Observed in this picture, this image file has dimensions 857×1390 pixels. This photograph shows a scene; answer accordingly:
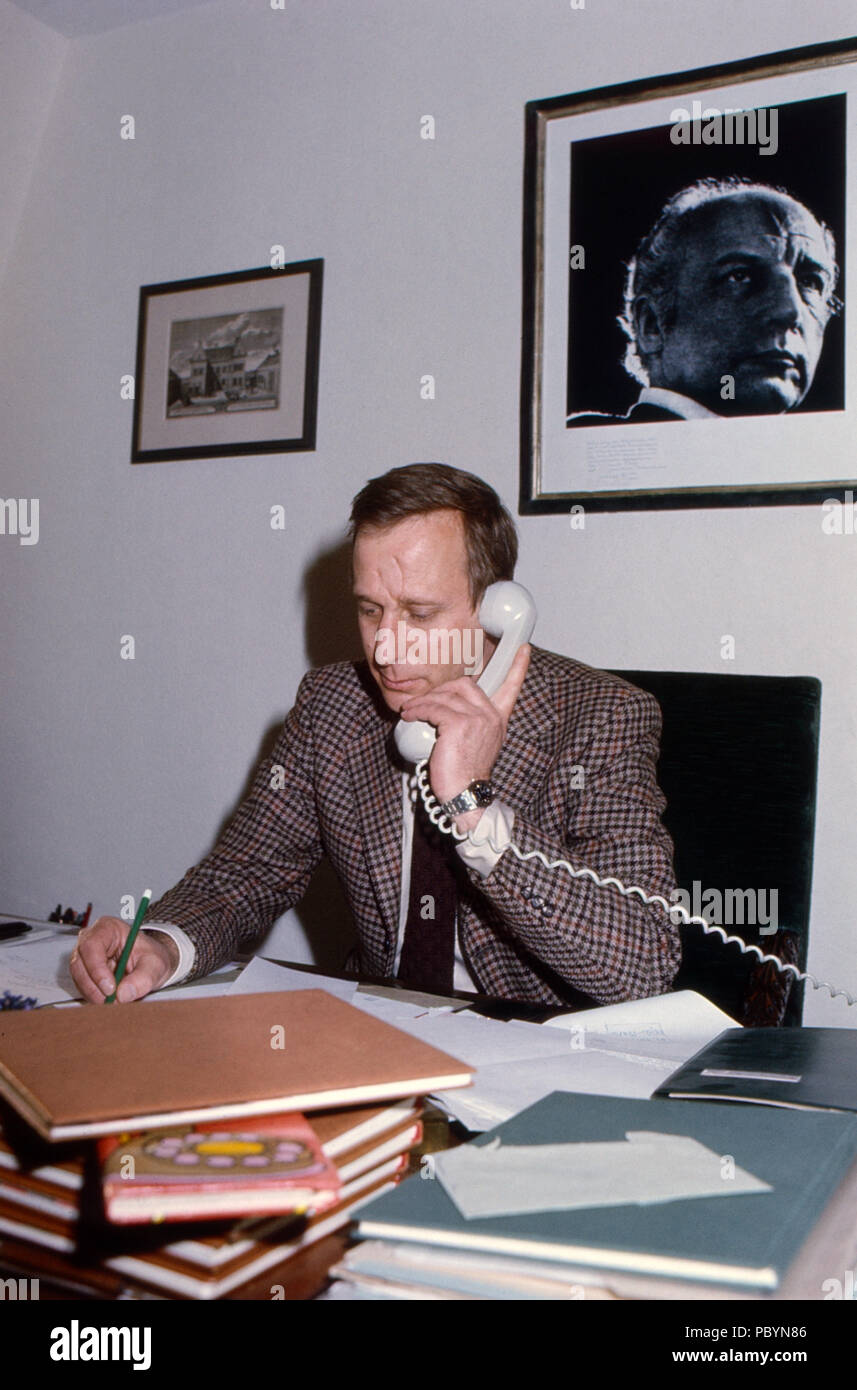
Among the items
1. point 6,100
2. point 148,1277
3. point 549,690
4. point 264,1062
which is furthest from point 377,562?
point 6,100

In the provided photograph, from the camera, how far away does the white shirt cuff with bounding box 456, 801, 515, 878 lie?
120cm

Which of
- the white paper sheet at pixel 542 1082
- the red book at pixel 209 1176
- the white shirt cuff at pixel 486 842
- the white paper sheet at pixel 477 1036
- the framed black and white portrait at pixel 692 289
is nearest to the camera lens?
the red book at pixel 209 1176

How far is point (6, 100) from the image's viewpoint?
8.01ft

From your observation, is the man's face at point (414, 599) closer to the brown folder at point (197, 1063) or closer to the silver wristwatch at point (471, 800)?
the silver wristwatch at point (471, 800)

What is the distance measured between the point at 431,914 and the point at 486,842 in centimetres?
28

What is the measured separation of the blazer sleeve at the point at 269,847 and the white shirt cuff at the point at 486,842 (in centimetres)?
39

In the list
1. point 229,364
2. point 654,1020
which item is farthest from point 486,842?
point 229,364

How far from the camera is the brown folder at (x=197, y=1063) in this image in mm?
554

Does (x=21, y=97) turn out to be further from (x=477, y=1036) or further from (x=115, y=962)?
(x=477, y=1036)

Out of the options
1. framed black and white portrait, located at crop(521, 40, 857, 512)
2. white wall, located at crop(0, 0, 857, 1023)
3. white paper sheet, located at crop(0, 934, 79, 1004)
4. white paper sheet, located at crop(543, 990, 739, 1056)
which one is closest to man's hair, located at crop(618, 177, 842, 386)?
framed black and white portrait, located at crop(521, 40, 857, 512)

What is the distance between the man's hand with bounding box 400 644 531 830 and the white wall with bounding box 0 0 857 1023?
585 mm

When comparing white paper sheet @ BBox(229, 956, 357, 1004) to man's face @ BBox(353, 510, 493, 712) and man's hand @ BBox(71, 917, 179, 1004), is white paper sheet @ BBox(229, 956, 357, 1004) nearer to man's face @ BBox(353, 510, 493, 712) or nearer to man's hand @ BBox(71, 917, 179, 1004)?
man's hand @ BBox(71, 917, 179, 1004)

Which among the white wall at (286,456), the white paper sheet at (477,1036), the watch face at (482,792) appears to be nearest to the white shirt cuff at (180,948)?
the white paper sheet at (477,1036)

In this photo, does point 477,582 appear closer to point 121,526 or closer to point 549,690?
point 549,690
